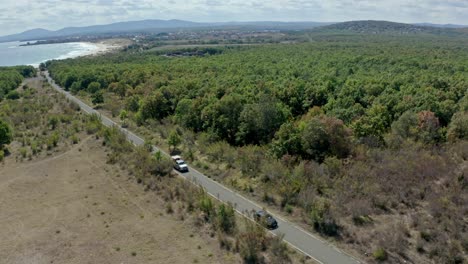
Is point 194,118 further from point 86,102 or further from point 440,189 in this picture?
point 86,102

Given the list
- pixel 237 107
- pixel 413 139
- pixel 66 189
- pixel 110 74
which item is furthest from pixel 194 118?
pixel 110 74

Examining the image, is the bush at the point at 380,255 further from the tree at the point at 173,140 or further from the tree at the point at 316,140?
the tree at the point at 173,140

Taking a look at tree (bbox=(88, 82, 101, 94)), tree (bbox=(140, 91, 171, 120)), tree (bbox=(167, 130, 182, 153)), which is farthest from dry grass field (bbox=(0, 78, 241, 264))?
tree (bbox=(88, 82, 101, 94))

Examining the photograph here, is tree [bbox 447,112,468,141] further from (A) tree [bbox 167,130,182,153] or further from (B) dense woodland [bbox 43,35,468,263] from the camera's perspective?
(A) tree [bbox 167,130,182,153]

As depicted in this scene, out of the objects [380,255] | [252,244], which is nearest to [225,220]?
[252,244]

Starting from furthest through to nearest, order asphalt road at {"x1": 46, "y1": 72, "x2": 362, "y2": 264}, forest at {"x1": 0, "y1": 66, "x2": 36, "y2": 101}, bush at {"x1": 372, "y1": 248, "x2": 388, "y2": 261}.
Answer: forest at {"x1": 0, "y1": 66, "x2": 36, "y2": 101} < asphalt road at {"x1": 46, "y1": 72, "x2": 362, "y2": 264} < bush at {"x1": 372, "y1": 248, "x2": 388, "y2": 261}
